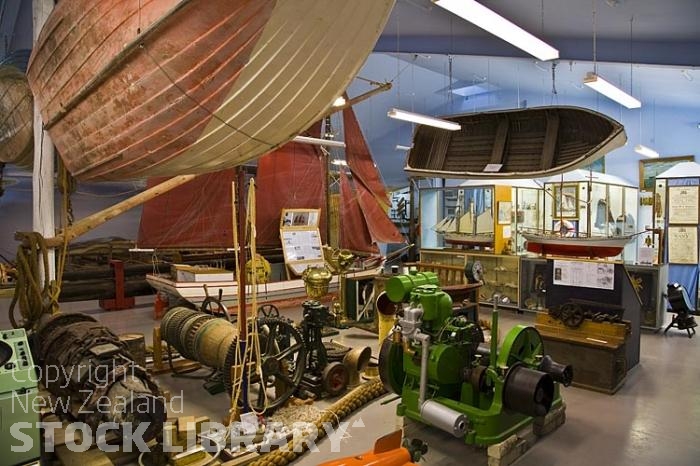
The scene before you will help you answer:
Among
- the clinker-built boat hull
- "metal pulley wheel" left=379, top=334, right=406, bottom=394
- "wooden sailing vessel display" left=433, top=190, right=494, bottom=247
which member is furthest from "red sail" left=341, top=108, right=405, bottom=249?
"metal pulley wheel" left=379, top=334, right=406, bottom=394

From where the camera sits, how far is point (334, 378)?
14.1ft

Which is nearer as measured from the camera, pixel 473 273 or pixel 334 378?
pixel 334 378

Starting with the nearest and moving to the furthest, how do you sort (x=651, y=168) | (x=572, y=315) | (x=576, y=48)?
1. (x=572, y=315)
2. (x=576, y=48)
3. (x=651, y=168)

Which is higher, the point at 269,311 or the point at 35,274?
the point at 35,274

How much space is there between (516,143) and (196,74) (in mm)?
5927

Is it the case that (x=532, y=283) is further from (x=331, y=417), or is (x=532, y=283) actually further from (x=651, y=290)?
(x=331, y=417)

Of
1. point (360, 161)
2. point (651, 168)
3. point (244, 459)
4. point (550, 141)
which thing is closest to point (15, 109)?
point (244, 459)

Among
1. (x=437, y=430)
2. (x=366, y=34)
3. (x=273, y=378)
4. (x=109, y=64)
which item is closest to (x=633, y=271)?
(x=437, y=430)

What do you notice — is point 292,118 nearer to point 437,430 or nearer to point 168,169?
point 168,169

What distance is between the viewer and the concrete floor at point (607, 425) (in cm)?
324

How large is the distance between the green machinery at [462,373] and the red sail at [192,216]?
5185 mm

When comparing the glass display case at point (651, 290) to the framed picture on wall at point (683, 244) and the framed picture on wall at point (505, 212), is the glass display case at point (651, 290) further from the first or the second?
the framed picture on wall at point (505, 212)

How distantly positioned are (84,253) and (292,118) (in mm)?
10358

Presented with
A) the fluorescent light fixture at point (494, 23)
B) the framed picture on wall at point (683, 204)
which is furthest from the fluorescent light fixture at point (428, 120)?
the framed picture on wall at point (683, 204)
